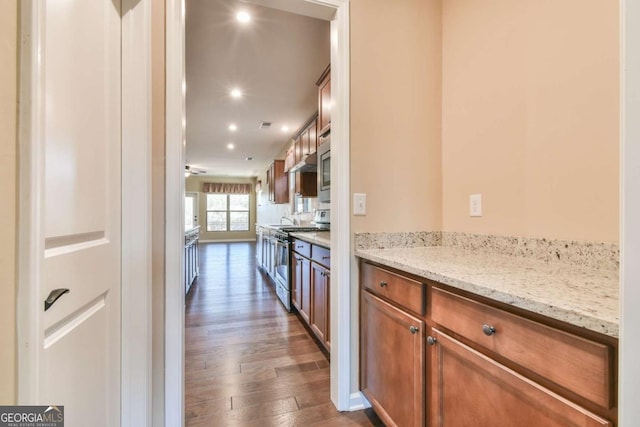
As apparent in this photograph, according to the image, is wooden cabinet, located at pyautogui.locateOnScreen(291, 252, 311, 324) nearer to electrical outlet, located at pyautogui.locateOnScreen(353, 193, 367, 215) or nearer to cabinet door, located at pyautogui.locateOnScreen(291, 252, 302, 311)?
cabinet door, located at pyautogui.locateOnScreen(291, 252, 302, 311)

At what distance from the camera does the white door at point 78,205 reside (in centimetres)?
58

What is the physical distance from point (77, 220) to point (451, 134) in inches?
70.7

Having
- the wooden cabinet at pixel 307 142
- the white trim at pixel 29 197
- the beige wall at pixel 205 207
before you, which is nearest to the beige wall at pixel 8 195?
the white trim at pixel 29 197

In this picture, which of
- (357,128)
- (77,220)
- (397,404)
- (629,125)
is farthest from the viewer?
(357,128)

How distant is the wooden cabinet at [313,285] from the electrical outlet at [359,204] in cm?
52

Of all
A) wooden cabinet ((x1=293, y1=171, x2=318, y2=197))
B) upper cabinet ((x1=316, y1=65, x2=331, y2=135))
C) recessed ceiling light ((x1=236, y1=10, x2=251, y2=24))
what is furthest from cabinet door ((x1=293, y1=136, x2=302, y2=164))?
recessed ceiling light ((x1=236, y1=10, x2=251, y2=24))

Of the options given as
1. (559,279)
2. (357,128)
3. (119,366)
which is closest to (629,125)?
(559,279)

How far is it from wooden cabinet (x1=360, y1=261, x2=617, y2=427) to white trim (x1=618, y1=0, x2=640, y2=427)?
0.16m

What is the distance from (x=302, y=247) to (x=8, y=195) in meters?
2.21

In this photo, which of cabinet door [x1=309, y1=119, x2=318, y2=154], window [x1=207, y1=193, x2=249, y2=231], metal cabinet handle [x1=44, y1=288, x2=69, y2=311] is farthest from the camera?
window [x1=207, y1=193, x2=249, y2=231]

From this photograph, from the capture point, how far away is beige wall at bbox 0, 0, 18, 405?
0.46 m

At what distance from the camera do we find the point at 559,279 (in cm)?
88

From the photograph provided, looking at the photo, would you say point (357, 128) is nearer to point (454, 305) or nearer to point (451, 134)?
point (451, 134)

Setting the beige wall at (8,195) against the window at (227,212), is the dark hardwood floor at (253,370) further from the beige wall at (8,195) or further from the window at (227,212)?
the window at (227,212)
